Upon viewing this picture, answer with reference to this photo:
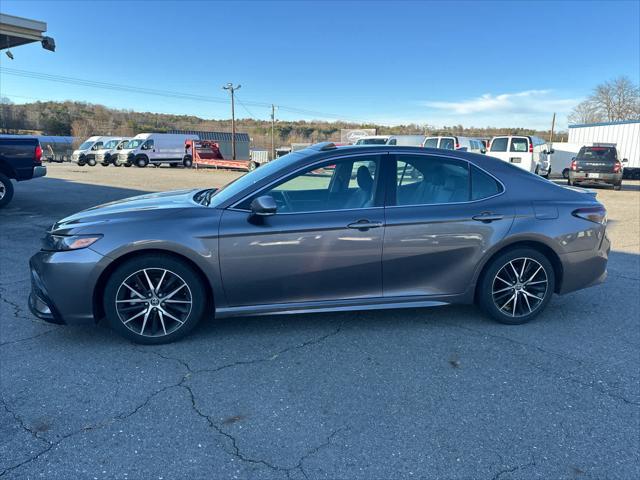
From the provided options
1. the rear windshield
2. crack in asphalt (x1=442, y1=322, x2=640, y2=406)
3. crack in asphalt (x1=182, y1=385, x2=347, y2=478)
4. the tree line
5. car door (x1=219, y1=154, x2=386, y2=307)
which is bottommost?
crack in asphalt (x1=182, y1=385, x2=347, y2=478)

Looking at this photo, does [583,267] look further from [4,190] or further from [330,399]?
[4,190]

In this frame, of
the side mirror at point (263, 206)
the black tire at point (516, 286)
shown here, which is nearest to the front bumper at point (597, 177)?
the black tire at point (516, 286)

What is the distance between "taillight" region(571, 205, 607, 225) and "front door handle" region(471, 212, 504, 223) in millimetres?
780

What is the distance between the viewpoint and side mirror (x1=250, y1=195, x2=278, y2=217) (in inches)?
131

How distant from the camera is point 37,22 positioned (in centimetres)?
Result: 1147

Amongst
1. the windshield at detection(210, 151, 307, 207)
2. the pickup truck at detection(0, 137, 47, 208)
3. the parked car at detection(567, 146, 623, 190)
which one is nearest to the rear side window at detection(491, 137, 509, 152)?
the parked car at detection(567, 146, 623, 190)

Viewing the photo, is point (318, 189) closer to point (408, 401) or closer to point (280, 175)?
point (280, 175)

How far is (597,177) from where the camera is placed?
18.5 meters

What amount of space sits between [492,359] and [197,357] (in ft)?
7.40

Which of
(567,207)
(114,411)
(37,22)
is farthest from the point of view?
(37,22)

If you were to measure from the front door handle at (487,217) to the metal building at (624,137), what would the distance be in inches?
1063

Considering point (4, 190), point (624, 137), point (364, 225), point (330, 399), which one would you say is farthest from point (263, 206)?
point (624, 137)

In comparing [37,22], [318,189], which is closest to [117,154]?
[37,22]

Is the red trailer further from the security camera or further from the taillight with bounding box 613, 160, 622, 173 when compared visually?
the taillight with bounding box 613, 160, 622, 173
